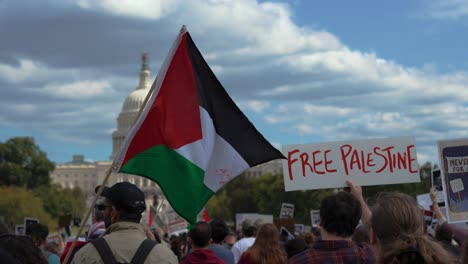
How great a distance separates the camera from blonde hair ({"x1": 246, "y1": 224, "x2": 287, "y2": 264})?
29.0 ft

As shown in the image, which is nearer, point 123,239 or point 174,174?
point 123,239

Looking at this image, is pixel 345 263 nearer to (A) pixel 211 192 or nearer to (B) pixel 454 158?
(A) pixel 211 192

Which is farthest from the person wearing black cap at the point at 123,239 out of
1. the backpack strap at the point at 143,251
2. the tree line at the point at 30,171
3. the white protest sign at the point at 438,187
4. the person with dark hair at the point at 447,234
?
the tree line at the point at 30,171

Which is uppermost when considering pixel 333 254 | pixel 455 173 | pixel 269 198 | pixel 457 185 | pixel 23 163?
pixel 23 163

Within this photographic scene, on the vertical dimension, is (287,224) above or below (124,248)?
above

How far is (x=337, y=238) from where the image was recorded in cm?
595

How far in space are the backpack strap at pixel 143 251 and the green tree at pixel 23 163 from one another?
11388 centimetres

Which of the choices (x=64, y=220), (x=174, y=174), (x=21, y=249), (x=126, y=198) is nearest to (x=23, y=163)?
(x=64, y=220)

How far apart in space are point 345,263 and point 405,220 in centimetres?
125

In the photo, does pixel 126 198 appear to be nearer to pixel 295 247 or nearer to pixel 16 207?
pixel 295 247

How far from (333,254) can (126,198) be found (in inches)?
54.9

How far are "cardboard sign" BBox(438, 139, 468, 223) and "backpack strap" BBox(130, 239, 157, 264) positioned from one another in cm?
390

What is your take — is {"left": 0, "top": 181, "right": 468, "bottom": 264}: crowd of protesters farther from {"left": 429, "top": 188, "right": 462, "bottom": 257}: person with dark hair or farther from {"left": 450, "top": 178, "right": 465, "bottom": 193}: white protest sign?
{"left": 450, "top": 178, "right": 465, "bottom": 193}: white protest sign

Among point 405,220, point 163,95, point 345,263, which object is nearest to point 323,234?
point 345,263
